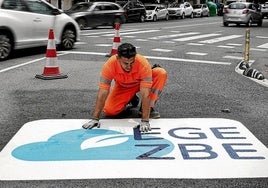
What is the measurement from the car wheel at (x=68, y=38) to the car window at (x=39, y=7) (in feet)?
2.99

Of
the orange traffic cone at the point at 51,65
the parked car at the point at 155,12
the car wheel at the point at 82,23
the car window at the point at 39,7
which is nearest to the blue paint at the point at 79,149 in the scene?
the orange traffic cone at the point at 51,65

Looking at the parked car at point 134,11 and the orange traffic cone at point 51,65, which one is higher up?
the parked car at point 134,11

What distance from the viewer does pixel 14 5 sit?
12.5 metres

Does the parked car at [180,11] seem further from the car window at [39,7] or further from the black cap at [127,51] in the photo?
the black cap at [127,51]

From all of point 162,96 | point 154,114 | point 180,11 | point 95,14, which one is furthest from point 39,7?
point 180,11

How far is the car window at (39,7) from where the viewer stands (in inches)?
512

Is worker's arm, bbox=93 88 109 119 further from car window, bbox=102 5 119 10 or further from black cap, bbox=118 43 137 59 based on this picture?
car window, bbox=102 5 119 10

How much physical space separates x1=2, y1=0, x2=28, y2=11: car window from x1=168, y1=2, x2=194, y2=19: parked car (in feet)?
106

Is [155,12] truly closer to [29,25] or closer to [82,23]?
[82,23]

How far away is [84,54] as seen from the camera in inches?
535

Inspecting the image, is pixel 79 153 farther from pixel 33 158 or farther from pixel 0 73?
pixel 0 73

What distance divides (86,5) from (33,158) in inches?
888

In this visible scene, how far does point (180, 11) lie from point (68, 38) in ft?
103

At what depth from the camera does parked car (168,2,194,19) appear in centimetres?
4416
